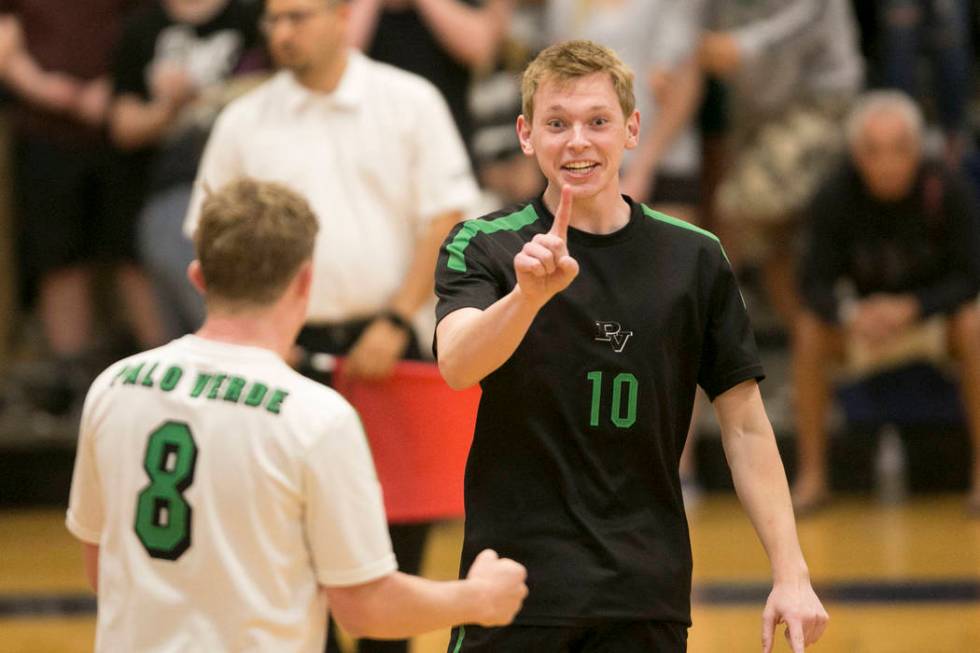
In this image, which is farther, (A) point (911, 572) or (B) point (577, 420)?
(A) point (911, 572)

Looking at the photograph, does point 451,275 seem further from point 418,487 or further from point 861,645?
point 861,645

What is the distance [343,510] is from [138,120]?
5.82 meters

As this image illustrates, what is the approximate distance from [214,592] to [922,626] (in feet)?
13.5

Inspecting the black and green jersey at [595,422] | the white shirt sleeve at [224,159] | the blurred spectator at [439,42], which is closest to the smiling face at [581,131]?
the black and green jersey at [595,422]

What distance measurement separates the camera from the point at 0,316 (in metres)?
9.46

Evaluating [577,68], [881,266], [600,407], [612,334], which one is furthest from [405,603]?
[881,266]

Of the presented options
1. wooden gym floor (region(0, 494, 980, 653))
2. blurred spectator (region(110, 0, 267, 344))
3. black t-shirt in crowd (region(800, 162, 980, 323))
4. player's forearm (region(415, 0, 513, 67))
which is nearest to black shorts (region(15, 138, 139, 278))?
blurred spectator (region(110, 0, 267, 344))

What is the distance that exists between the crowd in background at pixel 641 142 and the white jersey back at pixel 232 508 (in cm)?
448

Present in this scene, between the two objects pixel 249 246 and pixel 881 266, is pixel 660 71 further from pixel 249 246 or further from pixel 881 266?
pixel 249 246

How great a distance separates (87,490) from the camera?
3139 millimetres

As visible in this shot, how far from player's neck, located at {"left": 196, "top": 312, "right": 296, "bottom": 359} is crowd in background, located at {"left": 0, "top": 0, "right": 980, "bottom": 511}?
440cm

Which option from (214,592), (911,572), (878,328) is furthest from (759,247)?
(214,592)

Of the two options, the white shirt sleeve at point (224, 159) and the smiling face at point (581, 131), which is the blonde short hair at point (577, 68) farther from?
the white shirt sleeve at point (224, 159)

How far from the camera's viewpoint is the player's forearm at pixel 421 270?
18.0ft
